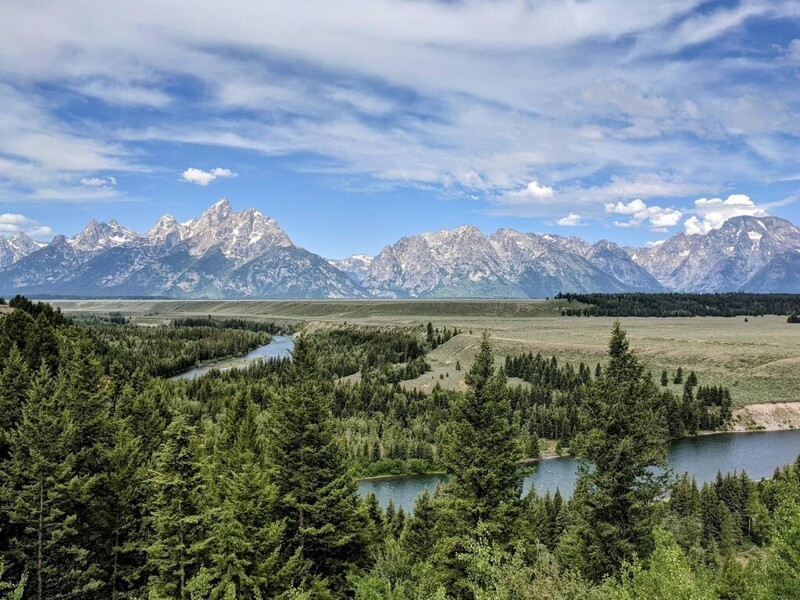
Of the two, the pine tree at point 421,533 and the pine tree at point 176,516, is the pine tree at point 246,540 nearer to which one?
the pine tree at point 176,516

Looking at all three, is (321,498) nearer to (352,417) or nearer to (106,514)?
(106,514)

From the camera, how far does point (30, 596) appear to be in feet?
83.5

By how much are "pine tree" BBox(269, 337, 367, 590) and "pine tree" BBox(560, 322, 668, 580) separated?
10.7 meters

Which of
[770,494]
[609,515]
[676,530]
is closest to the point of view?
[609,515]

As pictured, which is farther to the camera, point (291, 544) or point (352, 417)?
point (352, 417)

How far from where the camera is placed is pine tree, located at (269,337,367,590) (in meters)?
25.0

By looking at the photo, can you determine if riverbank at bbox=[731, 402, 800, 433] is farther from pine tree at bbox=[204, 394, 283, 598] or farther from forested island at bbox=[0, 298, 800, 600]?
pine tree at bbox=[204, 394, 283, 598]

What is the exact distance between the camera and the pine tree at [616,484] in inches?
945

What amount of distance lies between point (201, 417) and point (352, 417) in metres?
24.7

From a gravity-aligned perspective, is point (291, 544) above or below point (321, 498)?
below

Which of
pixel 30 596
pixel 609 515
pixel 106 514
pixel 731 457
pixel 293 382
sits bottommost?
pixel 731 457

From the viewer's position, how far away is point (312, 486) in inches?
993

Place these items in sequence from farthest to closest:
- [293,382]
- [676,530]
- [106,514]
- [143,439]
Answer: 1. [143,439]
2. [676,530]
3. [106,514]
4. [293,382]

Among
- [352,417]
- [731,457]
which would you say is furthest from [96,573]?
[731,457]
